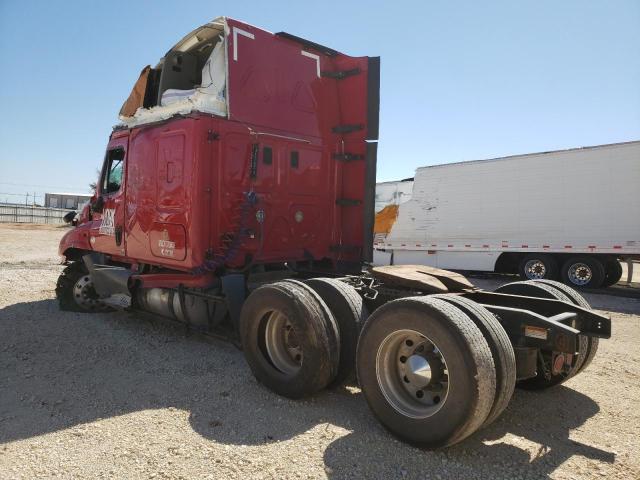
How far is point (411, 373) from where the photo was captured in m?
3.28

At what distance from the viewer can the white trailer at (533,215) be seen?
11.8 m

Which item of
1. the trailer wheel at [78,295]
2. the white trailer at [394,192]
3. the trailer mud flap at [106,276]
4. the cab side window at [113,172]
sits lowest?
the trailer wheel at [78,295]

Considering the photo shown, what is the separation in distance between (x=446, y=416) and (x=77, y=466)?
231 cm

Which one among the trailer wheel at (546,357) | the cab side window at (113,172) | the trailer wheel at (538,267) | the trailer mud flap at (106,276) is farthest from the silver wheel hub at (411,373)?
the trailer wheel at (538,267)

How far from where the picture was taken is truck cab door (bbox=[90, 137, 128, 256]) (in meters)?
6.43

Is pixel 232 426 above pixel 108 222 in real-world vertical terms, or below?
below

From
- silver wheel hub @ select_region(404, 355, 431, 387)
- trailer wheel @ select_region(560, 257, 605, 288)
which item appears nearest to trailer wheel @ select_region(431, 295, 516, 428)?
silver wheel hub @ select_region(404, 355, 431, 387)

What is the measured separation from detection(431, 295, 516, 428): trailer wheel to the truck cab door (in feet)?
16.4

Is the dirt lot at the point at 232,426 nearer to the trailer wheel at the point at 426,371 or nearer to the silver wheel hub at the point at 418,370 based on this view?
the trailer wheel at the point at 426,371

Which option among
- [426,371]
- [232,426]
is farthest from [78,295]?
[426,371]

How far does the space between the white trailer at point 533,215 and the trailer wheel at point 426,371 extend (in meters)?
10.8

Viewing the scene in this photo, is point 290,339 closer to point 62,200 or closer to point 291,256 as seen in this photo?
point 291,256

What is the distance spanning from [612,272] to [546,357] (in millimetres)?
10727

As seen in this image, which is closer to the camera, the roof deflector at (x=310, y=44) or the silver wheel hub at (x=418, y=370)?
the silver wheel hub at (x=418, y=370)
